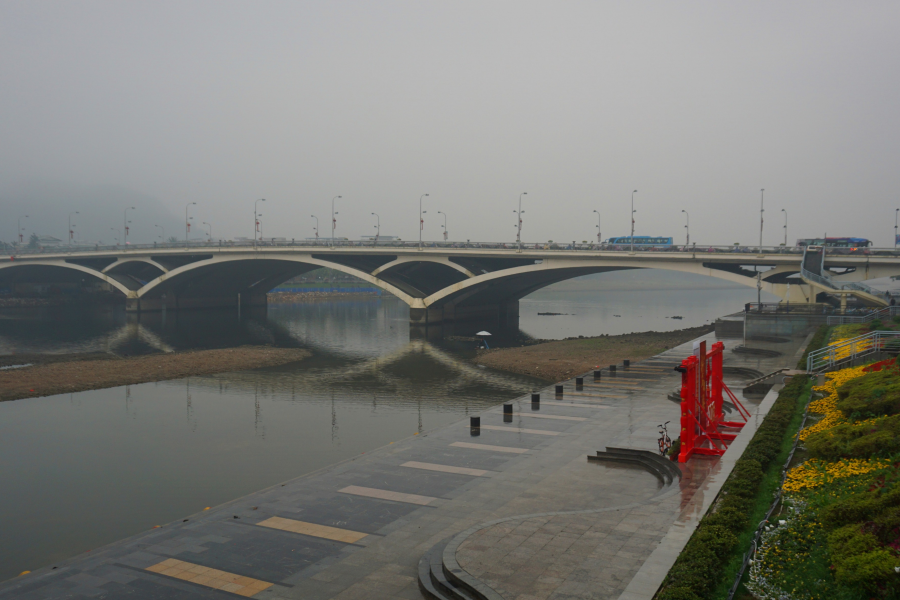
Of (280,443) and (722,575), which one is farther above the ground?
(722,575)

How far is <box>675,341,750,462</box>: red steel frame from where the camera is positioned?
17094 mm

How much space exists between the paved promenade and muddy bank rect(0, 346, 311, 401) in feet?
78.9

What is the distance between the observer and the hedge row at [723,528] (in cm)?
841

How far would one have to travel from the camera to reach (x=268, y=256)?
79.6 metres

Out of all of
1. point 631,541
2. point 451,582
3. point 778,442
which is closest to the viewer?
point 451,582

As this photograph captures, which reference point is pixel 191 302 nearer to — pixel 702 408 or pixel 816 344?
pixel 816 344

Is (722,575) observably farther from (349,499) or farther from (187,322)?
(187,322)

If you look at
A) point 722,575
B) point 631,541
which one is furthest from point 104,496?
point 722,575

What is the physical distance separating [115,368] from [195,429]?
61.6ft

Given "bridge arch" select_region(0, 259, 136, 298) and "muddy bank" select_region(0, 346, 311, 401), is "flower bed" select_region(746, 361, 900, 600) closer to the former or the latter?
"muddy bank" select_region(0, 346, 311, 401)

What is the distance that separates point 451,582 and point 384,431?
49.3 ft

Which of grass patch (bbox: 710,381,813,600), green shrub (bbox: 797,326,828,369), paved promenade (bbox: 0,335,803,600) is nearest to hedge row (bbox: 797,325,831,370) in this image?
green shrub (bbox: 797,326,828,369)

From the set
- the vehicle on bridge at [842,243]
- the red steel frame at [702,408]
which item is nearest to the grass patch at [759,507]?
the red steel frame at [702,408]

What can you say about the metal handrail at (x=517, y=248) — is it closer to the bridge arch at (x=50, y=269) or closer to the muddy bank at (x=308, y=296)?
the bridge arch at (x=50, y=269)
